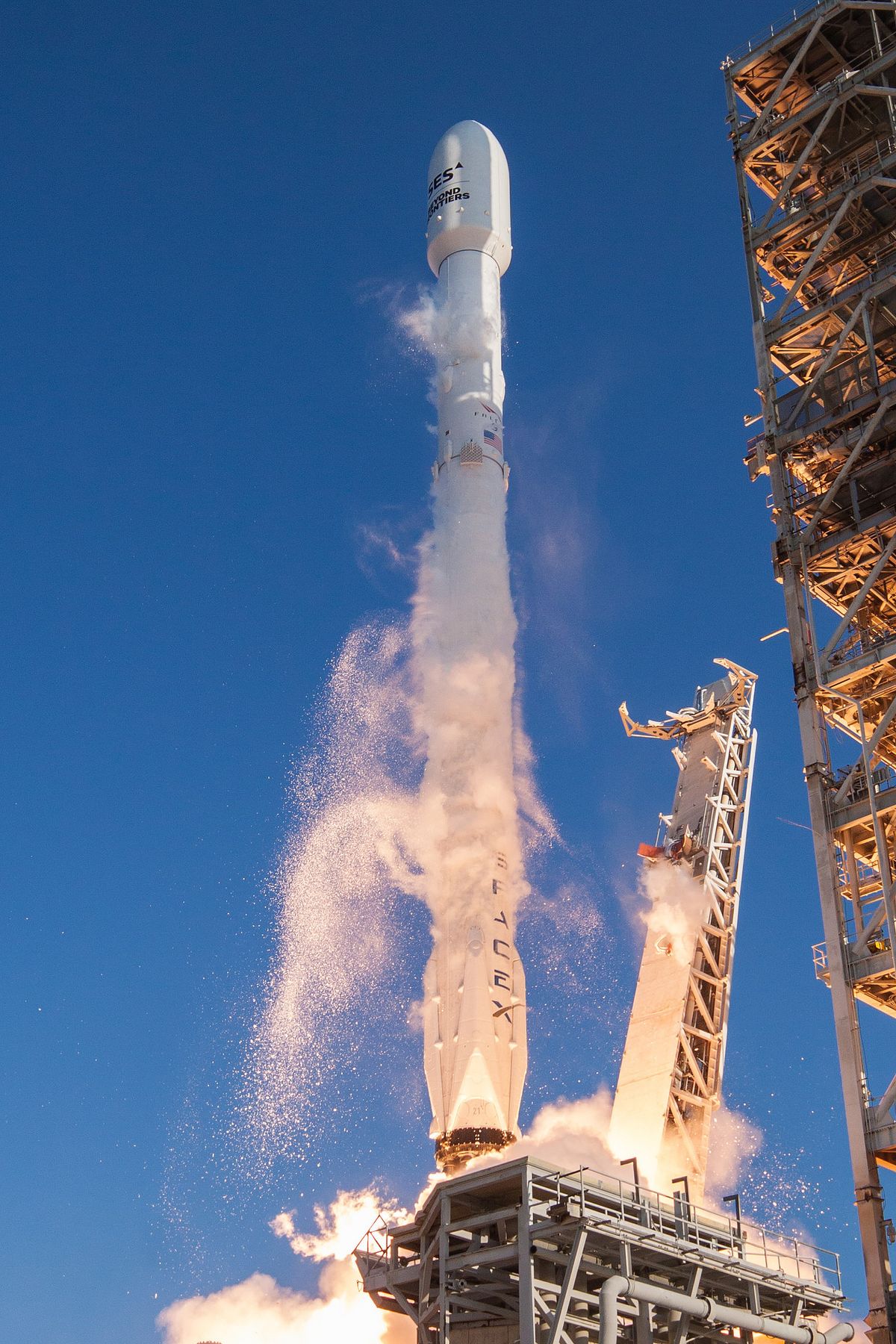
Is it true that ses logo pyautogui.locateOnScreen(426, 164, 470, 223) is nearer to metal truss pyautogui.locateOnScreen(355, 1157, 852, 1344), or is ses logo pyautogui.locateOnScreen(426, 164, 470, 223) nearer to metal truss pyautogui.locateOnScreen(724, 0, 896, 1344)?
metal truss pyautogui.locateOnScreen(724, 0, 896, 1344)

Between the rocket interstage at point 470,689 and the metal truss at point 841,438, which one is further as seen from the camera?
the rocket interstage at point 470,689

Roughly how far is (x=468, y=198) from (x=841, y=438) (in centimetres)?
1917

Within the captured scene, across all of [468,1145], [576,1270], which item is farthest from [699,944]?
[576,1270]

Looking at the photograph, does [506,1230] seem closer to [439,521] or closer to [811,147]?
[439,521]

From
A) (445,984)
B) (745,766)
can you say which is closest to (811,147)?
(745,766)

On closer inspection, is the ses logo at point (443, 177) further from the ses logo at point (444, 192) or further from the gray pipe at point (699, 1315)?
the gray pipe at point (699, 1315)

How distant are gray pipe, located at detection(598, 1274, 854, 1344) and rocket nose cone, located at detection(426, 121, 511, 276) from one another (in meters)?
32.9

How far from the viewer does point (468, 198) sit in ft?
162

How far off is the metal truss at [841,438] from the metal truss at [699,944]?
7673 mm

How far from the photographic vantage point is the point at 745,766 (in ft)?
150

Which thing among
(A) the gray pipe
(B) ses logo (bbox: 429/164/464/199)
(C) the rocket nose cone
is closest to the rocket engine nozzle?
(A) the gray pipe

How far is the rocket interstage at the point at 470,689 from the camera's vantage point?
37906 mm

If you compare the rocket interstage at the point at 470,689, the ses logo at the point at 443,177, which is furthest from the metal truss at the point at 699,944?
the ses logo at the point at 443,177

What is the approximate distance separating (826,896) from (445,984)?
1135 centimetres
